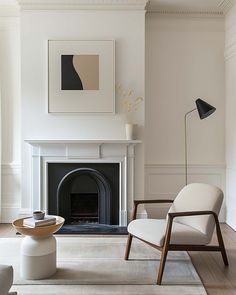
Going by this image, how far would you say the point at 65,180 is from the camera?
4.46 metres

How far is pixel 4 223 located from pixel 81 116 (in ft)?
6.12

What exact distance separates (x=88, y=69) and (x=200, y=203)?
2.35m

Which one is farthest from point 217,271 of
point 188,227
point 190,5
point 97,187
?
point 190,5

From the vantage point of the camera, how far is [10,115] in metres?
4.75

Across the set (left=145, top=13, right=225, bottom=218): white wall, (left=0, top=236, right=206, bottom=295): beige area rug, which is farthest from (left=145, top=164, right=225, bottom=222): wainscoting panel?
(left=0, top=236, right=206, bottom=295): beige area rug

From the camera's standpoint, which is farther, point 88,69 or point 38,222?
point 88,69

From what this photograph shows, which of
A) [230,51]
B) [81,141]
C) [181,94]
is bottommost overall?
[81,141]

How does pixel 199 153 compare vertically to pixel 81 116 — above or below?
below

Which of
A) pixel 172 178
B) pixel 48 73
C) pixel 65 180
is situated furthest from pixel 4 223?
pixel 172 178

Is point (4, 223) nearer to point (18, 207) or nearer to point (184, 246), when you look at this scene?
point (18, 207)

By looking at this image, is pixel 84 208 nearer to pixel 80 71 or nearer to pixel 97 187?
pixel 97 187

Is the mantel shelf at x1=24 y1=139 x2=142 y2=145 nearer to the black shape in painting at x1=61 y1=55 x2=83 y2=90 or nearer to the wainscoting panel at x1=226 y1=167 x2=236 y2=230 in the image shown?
the black shape in painting at x1=61 y1=55 x2=83 y2=90

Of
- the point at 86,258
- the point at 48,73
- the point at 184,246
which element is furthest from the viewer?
the point at 48,73

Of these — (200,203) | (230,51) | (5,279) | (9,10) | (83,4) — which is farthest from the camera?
(9,10)
